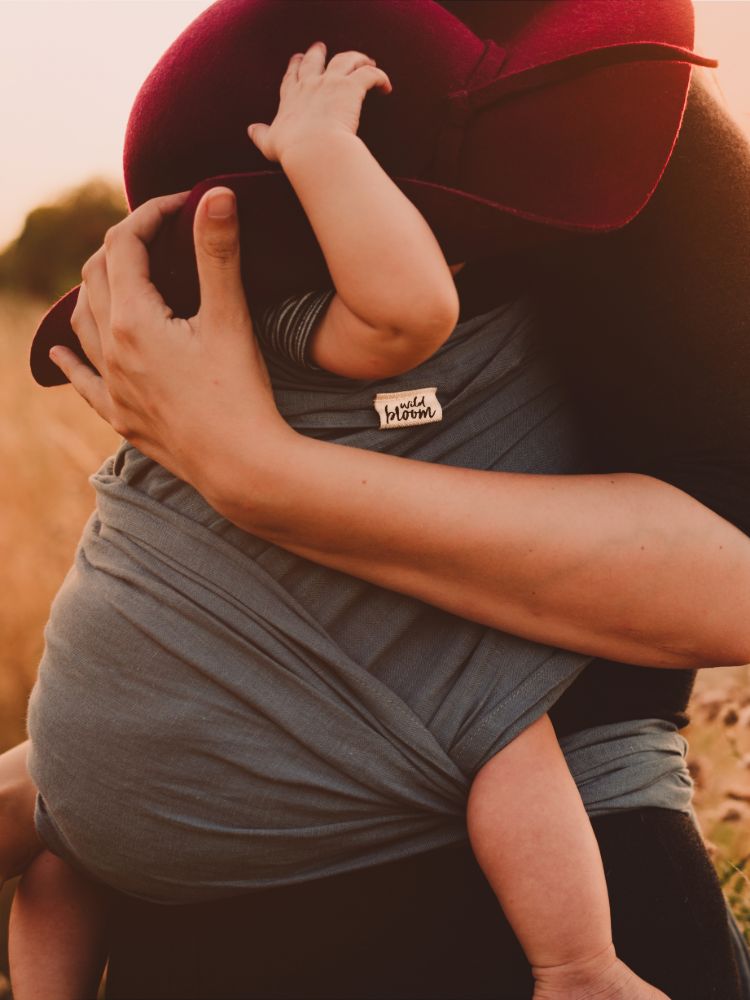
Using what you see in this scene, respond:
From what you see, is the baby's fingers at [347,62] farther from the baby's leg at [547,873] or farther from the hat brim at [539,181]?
the baby's leg at [547,873]

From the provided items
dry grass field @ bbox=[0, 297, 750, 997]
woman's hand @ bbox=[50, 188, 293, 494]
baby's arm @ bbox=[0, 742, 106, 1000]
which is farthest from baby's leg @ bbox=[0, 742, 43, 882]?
dry grass field @ bbox=[0, 297, 750, 997]

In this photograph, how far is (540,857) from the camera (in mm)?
1093

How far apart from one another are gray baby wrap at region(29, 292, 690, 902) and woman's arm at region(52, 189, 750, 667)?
41mm

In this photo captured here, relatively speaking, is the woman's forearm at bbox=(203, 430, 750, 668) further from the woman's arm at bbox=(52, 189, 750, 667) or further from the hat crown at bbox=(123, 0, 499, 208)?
the hat crown at bbox=(123, 0, 499, 208)

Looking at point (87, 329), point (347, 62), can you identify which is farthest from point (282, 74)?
point (87, 329)

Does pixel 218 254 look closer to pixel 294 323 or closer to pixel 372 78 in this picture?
pixel 294 323

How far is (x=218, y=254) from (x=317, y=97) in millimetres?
219

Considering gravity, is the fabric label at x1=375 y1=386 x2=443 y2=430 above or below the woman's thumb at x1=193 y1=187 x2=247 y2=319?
below

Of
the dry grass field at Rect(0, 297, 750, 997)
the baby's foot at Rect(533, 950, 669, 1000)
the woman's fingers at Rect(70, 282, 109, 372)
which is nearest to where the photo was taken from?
the baby's foot at Rect(533, 950, 669, 1000)

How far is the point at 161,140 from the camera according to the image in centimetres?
120

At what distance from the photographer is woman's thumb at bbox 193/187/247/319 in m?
1.05

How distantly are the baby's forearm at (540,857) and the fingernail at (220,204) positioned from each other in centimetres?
74

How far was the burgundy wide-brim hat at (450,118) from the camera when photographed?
1.08 meters

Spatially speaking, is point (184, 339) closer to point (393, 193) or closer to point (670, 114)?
point (393, 193)
